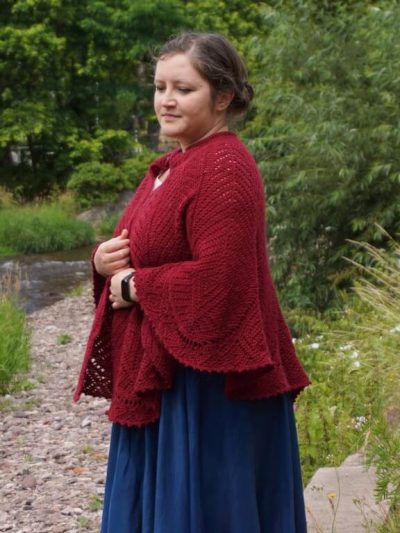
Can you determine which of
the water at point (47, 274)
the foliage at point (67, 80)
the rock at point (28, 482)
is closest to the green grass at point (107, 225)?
the water at point (47, 274)

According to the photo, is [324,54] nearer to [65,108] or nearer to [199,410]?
[199,410]

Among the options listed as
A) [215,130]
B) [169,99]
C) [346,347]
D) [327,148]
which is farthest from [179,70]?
[327,148]

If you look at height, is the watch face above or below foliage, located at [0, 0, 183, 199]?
above

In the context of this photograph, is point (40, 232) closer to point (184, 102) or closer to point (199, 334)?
point (184, 102)

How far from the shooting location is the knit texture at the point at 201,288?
8.95 ft

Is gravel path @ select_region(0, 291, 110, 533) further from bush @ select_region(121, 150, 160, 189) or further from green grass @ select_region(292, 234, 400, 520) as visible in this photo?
bush @ select_region(121, 150, 160, 189)

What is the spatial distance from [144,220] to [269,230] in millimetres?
6152

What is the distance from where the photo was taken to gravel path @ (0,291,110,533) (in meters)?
4.69

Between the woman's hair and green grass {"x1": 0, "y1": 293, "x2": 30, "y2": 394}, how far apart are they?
455 cm

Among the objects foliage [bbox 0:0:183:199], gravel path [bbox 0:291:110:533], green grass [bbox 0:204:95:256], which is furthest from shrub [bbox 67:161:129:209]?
gravel path [bbox 0:291:110:533]

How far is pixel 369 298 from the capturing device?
612 centimetres

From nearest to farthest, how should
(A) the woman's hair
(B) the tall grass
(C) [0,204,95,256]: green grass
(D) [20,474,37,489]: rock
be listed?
(A) the woman's hair < (D) [20,474,37,489]: rock < (B) the tall grass < (C) [0,204,95,256]: green grass

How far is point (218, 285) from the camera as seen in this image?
2717 mm

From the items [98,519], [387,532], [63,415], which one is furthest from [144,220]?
[63,415]
